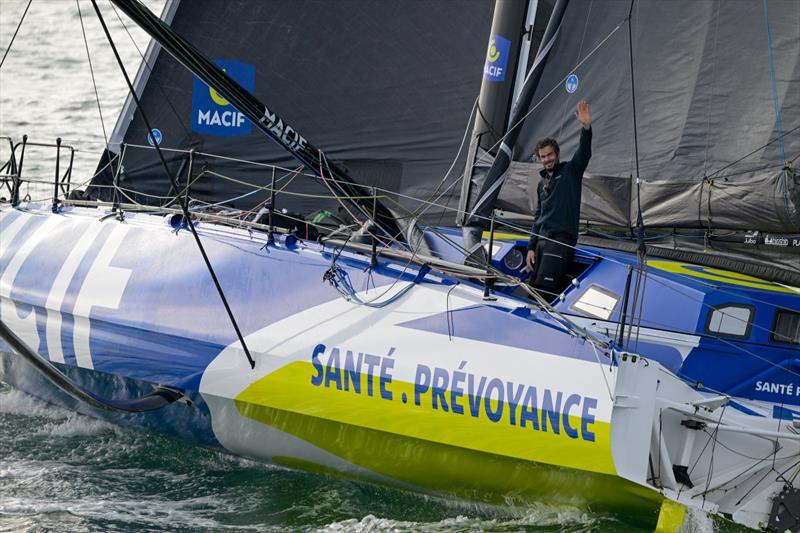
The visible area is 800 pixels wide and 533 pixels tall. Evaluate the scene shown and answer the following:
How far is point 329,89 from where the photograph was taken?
677cm

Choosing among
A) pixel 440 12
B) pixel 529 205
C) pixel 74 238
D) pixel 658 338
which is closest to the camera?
pixel 658 338

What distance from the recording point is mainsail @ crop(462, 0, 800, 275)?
206 inches

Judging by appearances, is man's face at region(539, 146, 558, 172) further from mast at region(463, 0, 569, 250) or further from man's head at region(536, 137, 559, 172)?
mast at region(463, 0, 569, 250)

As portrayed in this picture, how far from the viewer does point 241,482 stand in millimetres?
4613

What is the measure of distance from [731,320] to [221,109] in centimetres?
364

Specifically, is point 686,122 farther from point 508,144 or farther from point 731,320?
point 731,320

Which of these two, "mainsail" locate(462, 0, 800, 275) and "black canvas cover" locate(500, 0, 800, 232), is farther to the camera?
"black canvas cover" locate(500, 0, 800, 232)

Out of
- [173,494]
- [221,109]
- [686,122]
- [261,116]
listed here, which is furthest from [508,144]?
[221,109]

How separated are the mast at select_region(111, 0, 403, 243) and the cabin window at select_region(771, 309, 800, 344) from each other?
1686mm

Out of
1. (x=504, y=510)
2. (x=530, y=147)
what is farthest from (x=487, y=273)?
(x=530, y=147)

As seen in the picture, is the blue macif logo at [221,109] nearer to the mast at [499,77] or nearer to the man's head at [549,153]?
the mast at [499,77]

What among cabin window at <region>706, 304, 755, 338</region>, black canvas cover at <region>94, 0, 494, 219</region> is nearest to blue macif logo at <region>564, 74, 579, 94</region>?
black canvas cover at <region>94, 0, 494, 219</region>

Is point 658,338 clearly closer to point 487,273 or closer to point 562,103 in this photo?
point 487,273

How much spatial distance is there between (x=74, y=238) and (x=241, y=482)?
159 cm
